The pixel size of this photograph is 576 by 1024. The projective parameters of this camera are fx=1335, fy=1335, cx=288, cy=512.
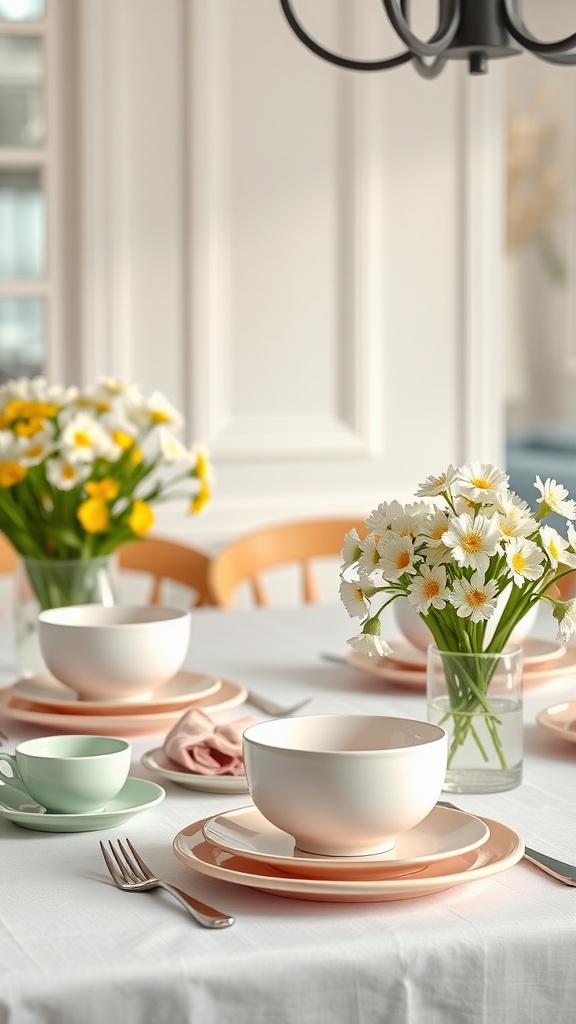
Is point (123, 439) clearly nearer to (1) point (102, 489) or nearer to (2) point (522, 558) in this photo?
(1) point (102, 489)

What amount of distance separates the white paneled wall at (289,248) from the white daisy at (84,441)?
1.44m

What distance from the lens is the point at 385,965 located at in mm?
775

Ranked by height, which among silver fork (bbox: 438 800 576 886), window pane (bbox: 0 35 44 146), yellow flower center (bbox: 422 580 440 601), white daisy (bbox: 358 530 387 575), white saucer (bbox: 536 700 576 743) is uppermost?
window pane (bbox: 0 35 44 146)

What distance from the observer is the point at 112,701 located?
1334 mm

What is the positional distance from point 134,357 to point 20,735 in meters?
1.80

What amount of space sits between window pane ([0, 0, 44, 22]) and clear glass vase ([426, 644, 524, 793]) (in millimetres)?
2254

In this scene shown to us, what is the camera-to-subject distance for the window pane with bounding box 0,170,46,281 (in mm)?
2934

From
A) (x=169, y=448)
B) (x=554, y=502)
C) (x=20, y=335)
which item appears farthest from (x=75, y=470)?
(x=20, y=335)

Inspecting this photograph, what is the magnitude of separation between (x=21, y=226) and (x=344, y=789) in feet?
7.70

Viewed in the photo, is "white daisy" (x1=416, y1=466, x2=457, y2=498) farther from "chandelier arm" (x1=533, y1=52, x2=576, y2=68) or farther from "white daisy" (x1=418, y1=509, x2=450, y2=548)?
"chandelier arm" (x1=533, y1=52, x2=576, y2=68)

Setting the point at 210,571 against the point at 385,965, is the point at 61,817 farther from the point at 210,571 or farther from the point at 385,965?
the point at 210,571

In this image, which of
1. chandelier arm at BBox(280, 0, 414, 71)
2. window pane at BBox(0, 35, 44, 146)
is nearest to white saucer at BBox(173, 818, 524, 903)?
chandelier arm at BBox(280, 0, 414, 71)

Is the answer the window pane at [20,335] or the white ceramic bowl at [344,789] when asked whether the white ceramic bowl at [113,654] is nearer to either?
the white ceramic bowl at [344,789]

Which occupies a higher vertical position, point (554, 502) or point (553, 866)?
point (554, 502)
